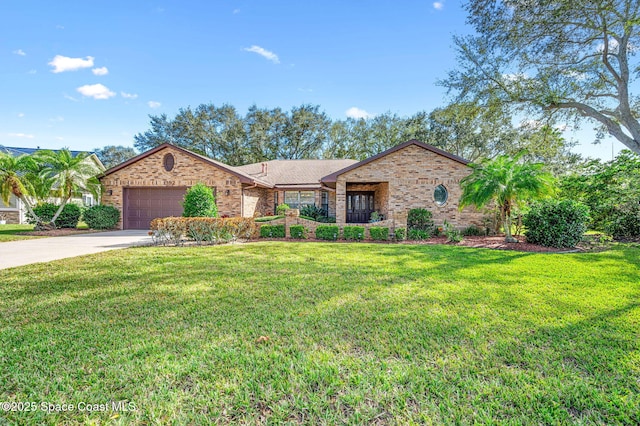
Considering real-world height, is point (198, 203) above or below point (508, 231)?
above

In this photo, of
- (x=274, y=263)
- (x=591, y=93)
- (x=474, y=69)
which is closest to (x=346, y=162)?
(x=474, y=69)

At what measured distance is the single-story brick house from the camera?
14312 millimetres

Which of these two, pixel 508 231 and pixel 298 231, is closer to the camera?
pixel 508 231

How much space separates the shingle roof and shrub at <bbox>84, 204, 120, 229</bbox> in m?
8.86

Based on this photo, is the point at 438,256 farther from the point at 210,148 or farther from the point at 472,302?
the point at 210,148

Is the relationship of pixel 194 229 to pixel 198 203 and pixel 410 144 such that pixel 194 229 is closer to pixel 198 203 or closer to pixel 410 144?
pixel 198 203

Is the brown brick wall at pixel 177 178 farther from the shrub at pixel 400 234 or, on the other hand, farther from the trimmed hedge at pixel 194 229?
the shrub at pixel 400 234

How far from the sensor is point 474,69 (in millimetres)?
14547

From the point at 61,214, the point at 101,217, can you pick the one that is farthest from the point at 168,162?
the point at 61,214

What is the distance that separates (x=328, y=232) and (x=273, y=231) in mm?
2443

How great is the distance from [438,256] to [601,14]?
12772 millimetres

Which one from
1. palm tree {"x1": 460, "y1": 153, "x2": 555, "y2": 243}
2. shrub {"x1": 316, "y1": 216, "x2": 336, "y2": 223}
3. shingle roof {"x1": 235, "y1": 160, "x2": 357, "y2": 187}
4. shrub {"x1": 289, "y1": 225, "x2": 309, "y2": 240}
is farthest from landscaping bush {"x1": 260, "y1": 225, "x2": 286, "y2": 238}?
palm tree {"x1": 460, "y1": 153, "x2": 555, "y2": 243}

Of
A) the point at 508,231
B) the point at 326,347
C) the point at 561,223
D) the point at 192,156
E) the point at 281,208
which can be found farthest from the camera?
the point at 281,208

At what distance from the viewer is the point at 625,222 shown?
1141 centimetres
